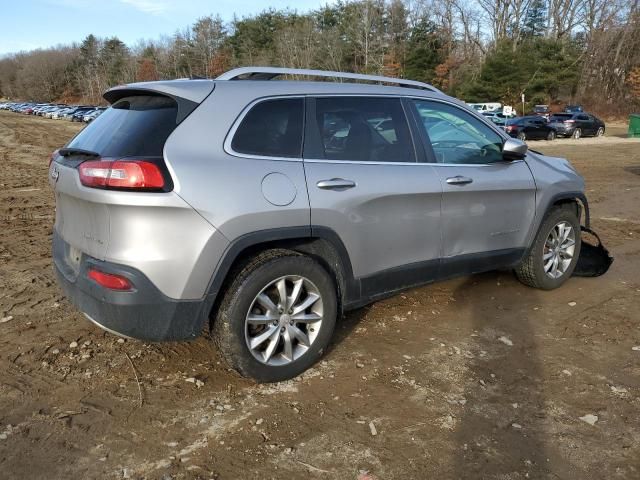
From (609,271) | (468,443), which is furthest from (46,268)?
(609,271)

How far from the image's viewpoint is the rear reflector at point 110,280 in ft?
9.27

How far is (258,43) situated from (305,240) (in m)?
78.2

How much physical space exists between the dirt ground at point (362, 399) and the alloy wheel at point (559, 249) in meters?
0.31

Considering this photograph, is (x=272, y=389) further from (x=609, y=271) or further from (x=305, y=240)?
(x=609, y=271)

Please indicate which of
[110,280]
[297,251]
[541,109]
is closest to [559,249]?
[297,251]

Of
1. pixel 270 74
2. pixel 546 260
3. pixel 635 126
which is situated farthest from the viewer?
pixel 635 126

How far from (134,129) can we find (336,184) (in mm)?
1208

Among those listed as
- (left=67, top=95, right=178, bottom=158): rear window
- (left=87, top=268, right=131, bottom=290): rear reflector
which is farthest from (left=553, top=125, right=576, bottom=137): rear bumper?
(left=87, top=268, right=131, bottom=290): rear reflector

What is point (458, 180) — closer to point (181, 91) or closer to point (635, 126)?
point (181, 91)

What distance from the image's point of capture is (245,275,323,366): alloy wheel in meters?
3.21

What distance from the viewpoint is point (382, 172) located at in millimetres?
3596

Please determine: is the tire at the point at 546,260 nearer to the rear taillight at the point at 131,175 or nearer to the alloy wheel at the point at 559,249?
the alloy wheel at the point at 559,249

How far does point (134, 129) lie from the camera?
3.02 meters

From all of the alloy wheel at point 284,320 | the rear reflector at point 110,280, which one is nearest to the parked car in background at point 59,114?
the rear reflector at point 110,280
